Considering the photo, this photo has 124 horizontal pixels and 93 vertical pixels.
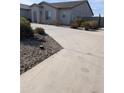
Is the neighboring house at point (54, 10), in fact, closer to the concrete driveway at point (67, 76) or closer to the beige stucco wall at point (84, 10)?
the beige stucco wall at point (84, 10)

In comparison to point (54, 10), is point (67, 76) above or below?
below

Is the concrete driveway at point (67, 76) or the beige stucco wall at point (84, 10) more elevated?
the beige stucco wall at point (84, 10)

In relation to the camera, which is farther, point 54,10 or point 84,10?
point 54,10

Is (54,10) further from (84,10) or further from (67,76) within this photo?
(67,76)

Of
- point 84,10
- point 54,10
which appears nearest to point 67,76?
point 84,10

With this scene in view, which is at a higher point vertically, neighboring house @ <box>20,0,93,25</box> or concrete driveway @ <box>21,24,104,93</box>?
neighboring house @ <box>20,0,93,25</box>

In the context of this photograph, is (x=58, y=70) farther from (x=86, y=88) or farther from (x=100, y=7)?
(x=100, y=7)

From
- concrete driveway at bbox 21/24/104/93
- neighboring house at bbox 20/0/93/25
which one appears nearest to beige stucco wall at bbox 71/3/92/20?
neighboring house at bbox 20/0/93/25

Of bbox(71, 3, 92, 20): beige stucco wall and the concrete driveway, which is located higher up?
bbox(71, 3, 92, 20): beige stucco wall

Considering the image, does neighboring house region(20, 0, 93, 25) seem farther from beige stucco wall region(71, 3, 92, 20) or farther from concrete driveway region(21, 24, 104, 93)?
concrete driveway region(21, 24, 104, 93)

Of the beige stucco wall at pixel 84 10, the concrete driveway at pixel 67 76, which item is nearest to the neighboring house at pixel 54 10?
the beige stucco wall at pixel 84 10

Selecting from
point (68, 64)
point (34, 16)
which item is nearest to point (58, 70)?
point (68, 64)
